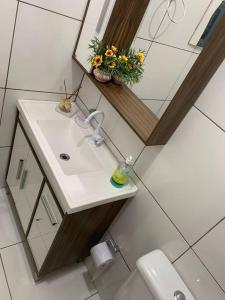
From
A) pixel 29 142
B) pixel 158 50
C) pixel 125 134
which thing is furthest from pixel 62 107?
pixel 158 50

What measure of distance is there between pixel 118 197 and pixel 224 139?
52 cm

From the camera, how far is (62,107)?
141 cm

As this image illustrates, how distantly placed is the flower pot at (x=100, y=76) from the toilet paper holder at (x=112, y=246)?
0.85 meters

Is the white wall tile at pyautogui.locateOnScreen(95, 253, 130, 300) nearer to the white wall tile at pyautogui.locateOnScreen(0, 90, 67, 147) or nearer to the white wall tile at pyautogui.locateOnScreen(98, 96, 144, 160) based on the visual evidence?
the white wall tile at pyautogui.locateOnScreen(98, 96, 144, 160)

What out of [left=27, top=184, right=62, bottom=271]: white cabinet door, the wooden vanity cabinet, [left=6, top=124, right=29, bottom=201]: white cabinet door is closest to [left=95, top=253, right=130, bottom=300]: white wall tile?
the wooden vanity cabinet

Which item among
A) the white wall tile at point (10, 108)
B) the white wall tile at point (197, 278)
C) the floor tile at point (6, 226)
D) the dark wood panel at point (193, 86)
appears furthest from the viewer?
the floor tile at point (6, 226)

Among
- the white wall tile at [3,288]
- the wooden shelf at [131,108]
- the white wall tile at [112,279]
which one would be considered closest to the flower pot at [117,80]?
the wooden shelf at [131,108]

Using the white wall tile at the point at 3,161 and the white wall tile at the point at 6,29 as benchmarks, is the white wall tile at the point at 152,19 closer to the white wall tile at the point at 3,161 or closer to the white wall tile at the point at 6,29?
the white wall tile at the point at 6,29

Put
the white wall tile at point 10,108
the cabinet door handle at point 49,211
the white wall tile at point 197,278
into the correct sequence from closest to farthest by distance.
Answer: the white wall tile at point 197,278, the cabinet door handle at point 49,211, the white wall tile at point 10,108

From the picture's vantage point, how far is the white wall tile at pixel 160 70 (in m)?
1.07

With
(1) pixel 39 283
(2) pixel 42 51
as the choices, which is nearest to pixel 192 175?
(2) pixel 42 51

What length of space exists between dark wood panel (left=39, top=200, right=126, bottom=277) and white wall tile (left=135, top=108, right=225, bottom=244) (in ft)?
0.94

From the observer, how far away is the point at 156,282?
90 centimetres

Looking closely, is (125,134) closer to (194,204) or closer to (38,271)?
(194,204)
